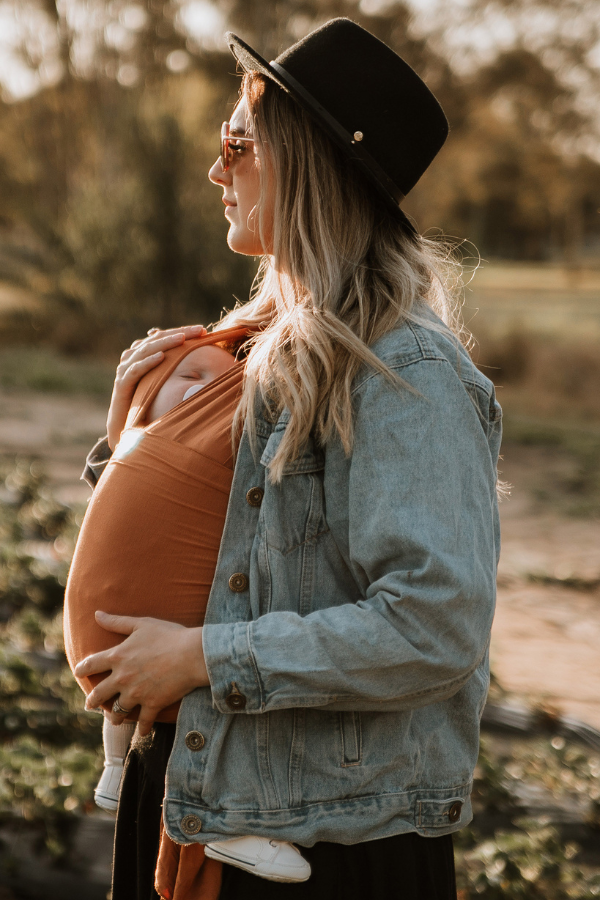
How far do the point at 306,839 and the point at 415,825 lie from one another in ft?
0.63

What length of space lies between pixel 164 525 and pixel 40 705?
8.09ft

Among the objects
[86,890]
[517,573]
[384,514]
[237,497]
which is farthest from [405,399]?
[517,573]

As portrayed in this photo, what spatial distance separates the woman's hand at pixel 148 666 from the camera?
1.28 meters

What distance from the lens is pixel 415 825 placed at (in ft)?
4.42

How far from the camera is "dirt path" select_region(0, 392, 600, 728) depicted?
4223 mm

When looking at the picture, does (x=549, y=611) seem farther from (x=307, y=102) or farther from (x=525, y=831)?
(x=307, y=102)

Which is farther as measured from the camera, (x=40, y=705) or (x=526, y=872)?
(x=40, y=705)

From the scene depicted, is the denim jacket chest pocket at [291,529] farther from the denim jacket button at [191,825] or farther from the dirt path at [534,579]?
the dirt path at [534,579]

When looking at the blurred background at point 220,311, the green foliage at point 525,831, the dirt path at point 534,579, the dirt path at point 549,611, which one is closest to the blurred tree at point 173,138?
the blurred background at point 220,311

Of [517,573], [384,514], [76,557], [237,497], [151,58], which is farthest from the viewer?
[151,58]

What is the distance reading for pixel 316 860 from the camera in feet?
4.38

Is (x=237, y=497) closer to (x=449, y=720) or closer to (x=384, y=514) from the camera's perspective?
(x=384, y=514)

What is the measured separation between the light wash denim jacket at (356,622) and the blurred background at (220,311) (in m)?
0.74

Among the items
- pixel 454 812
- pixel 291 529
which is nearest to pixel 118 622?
pixel 291 529
